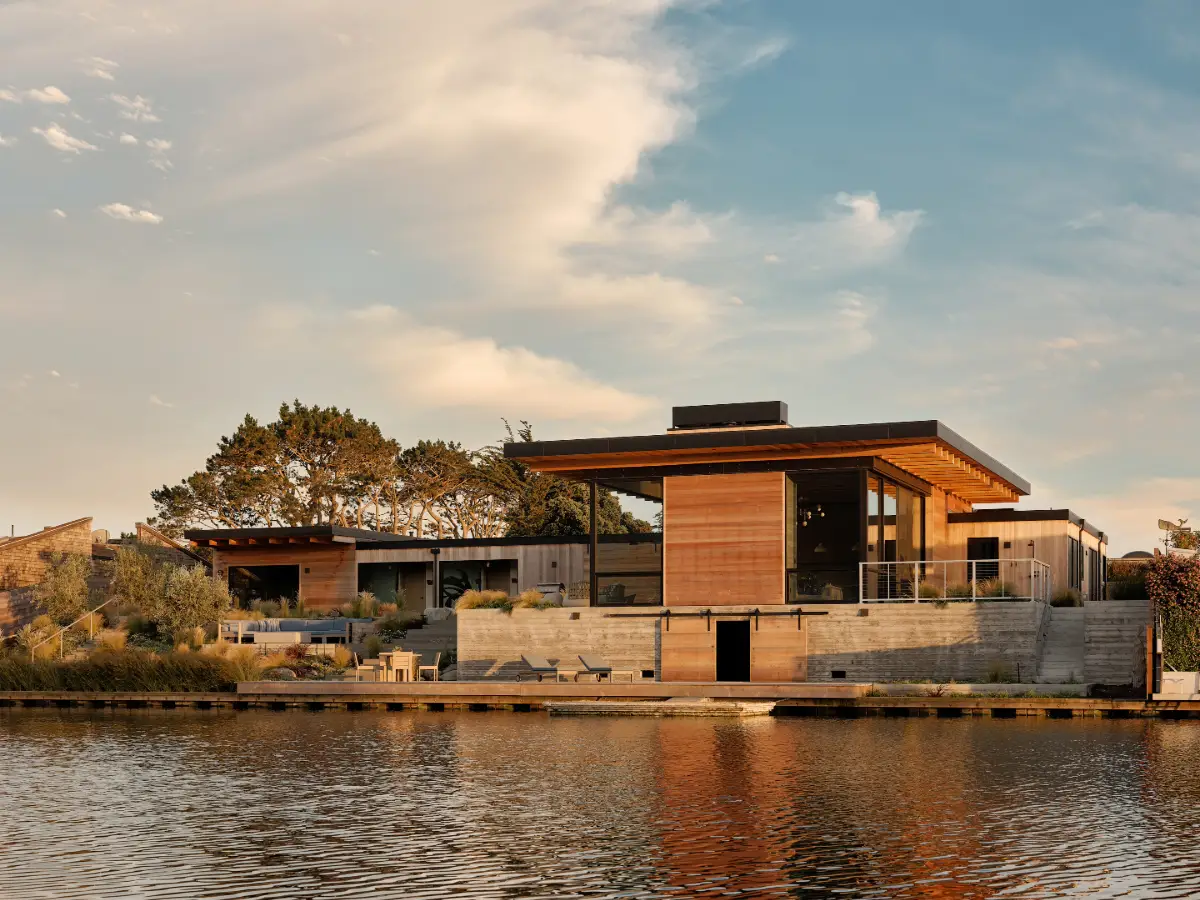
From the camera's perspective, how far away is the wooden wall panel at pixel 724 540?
1252 inches

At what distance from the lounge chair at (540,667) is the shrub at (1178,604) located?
12.3m

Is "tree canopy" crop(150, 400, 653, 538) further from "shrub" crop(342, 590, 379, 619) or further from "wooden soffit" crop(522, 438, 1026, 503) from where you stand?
"wooden soffit" crop(522, 438, 1026, 503)

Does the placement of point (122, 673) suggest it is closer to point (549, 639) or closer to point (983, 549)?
point (549, 639)

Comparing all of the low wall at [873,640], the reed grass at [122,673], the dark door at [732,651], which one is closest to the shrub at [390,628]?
the low wall at [873,640]

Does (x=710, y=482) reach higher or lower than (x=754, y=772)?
higher

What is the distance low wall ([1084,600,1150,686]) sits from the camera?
28719 millimetres

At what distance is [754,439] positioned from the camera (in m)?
31.1

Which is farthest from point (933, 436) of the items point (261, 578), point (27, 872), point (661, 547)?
point (261, 578)

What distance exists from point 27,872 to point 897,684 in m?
19.3

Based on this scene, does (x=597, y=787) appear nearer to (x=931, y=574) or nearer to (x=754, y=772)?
(x=754, y=772)

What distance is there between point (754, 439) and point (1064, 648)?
7.80 m

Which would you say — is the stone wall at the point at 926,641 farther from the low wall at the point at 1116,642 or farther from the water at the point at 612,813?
the water at the point at 612,813

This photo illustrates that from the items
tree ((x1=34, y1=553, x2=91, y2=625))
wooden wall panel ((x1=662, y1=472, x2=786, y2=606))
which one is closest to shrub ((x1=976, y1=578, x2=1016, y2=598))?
wooden wall panel ((x1=662, y1=472, x2=786, y2=606))

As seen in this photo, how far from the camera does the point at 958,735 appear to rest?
22.5m
